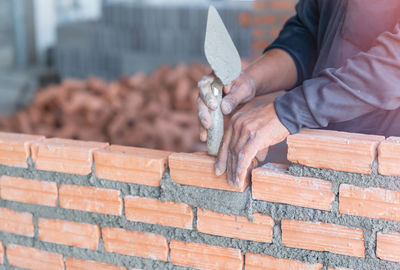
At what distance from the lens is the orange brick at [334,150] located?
171 centimetres

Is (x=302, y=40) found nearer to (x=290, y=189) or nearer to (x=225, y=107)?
(x=225, y=107)

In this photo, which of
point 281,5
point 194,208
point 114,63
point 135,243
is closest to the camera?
point 194,208

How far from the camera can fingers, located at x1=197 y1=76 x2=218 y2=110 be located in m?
1.87

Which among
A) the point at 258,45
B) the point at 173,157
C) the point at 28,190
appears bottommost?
the point at 258,45

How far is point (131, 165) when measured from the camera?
2047mm

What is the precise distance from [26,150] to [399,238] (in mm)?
1490

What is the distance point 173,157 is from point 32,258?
2.90 ft

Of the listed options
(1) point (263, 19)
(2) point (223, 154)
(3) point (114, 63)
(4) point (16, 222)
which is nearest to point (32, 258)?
(4) point (16, 222)

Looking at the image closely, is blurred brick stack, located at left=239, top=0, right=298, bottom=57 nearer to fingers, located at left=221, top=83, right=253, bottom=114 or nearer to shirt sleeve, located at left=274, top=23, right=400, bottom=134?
fingers, located at left=221, top=83, right=253, bottom=114

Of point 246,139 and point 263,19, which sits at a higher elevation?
point 246,139

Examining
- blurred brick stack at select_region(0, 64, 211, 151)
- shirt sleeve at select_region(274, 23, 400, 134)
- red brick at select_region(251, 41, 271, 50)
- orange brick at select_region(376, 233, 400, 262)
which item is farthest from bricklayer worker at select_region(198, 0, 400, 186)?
red brick at select_region(251, 41, 271, 50)

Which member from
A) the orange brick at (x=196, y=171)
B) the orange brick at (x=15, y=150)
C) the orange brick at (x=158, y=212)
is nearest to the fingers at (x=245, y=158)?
the orange brick at (x=196, y=171)

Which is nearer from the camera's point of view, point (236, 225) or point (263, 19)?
point (236, 225)

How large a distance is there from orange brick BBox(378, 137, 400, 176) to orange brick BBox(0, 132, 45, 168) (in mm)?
1388
